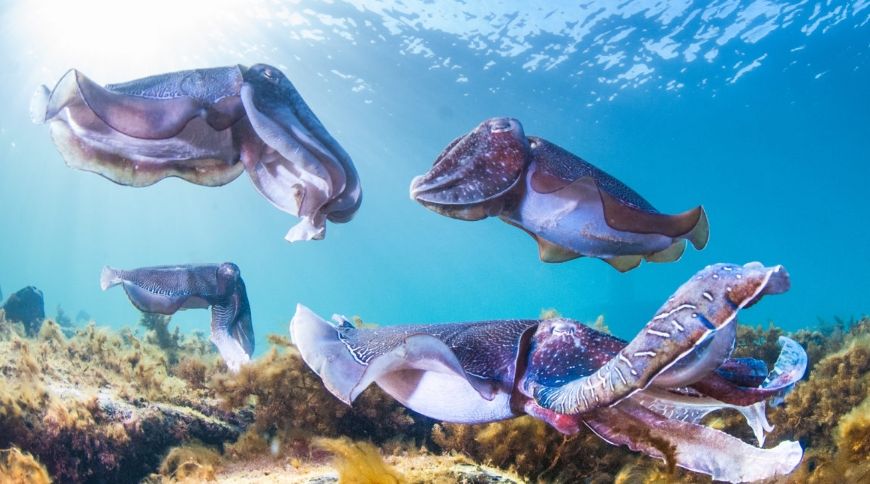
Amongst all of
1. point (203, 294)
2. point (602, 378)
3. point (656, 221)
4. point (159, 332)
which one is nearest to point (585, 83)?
point (159, 332)

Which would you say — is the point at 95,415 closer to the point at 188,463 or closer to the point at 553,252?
the point at 188,463

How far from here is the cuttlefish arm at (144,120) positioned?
2787 millimetres

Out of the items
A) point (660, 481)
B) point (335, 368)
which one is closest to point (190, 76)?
point (335, 368)

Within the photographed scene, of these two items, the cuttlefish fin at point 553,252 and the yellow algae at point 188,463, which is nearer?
the cuttlefish fin at point 553,252

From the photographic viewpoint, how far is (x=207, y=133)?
10.4 feet

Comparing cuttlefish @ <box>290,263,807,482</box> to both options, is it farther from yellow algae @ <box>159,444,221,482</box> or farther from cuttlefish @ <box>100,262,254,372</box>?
cuttlefish @ <box>100,262,254,372</box>

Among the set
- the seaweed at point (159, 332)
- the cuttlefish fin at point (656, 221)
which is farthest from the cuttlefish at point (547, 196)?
the seaweed at point (159, 332)

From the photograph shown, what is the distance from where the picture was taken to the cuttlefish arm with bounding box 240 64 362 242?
9.58 ft

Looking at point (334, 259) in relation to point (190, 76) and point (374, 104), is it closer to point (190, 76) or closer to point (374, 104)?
point (374, 104)

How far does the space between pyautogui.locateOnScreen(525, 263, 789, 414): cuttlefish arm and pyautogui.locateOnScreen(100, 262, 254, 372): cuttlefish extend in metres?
4.07

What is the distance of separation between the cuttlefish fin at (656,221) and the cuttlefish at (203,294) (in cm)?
360

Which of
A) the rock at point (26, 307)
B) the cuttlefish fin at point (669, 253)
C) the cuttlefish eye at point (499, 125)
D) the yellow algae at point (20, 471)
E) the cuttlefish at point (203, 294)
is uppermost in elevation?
the cuttlefish eye at point (499, 125)

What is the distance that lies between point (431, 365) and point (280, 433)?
9.17ft

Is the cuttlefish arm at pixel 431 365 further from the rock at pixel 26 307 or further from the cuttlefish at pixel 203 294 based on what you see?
the rock at pixel 26 307
